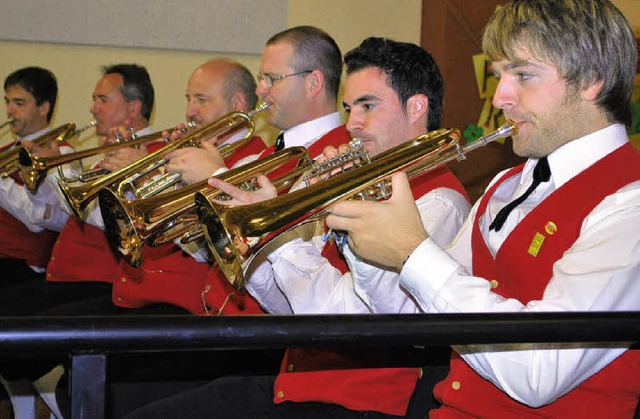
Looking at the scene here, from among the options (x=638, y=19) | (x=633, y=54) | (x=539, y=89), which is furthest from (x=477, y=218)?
(x=638, y=19)

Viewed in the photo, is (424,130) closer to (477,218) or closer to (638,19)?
(477,218)

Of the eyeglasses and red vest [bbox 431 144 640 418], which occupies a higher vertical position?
the eyeglasses

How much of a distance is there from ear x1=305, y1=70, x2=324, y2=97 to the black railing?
8.09 feet

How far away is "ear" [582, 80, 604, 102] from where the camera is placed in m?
1.90

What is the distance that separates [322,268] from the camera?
2.47m

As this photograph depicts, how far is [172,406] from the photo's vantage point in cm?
246

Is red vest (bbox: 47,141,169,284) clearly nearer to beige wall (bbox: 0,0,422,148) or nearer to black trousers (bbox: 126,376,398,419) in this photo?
beige wall (bbox: 0,0,422,148)

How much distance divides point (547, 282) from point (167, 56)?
4.13 m

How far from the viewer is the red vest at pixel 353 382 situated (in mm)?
2268

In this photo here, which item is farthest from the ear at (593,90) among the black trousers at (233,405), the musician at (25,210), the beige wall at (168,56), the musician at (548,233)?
the beige wall at (168,56)

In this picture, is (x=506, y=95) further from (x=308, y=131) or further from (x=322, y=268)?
(x=308, y=131)

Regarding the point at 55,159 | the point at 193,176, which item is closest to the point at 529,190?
the point at 193,176

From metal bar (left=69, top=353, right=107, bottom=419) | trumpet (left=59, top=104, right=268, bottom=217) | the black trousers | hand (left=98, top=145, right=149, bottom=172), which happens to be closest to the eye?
the black trousers

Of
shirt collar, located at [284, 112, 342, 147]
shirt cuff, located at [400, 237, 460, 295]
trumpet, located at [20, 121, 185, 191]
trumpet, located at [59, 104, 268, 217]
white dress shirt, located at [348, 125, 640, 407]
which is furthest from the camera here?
trumpet, located at [20, 121, 185, 191]
